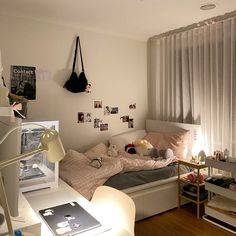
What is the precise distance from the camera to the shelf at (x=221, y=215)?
242cm

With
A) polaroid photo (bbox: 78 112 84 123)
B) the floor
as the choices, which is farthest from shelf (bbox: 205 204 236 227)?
polaroid photo (bbox: 78 112 84 123)

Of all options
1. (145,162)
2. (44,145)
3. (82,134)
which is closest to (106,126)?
(82,134)

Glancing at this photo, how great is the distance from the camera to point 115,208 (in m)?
1.54

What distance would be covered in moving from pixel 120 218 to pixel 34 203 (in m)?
0.61

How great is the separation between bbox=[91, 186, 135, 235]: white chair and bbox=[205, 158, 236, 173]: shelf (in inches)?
56.7

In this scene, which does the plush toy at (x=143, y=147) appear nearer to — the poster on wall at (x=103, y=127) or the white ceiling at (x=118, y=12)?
the poster on wall at (x=103, y=127)

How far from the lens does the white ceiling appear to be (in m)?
2.51

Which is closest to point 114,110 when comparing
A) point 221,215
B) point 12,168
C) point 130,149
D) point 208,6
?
point 130,149

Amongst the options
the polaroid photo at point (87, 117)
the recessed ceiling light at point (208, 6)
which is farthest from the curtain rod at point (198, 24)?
the polaroid photo at point (87, 117)

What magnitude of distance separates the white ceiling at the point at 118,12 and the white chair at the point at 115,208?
191 cm

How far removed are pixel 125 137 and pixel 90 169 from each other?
1198mm

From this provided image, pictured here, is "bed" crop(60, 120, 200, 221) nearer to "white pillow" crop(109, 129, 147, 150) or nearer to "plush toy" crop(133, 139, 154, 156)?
"white pillow" crop(109, 129, 147, 150)

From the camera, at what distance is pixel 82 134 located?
3482mm

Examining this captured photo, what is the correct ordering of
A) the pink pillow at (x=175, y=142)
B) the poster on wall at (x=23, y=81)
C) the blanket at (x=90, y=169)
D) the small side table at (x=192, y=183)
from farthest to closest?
1. the pink pillow at (x=175, y=142)
2. the poster on wall at (x=23, y=81)
3. the small side table at (x=192, y=183)
4. the blanket at (x=90, y=169)
